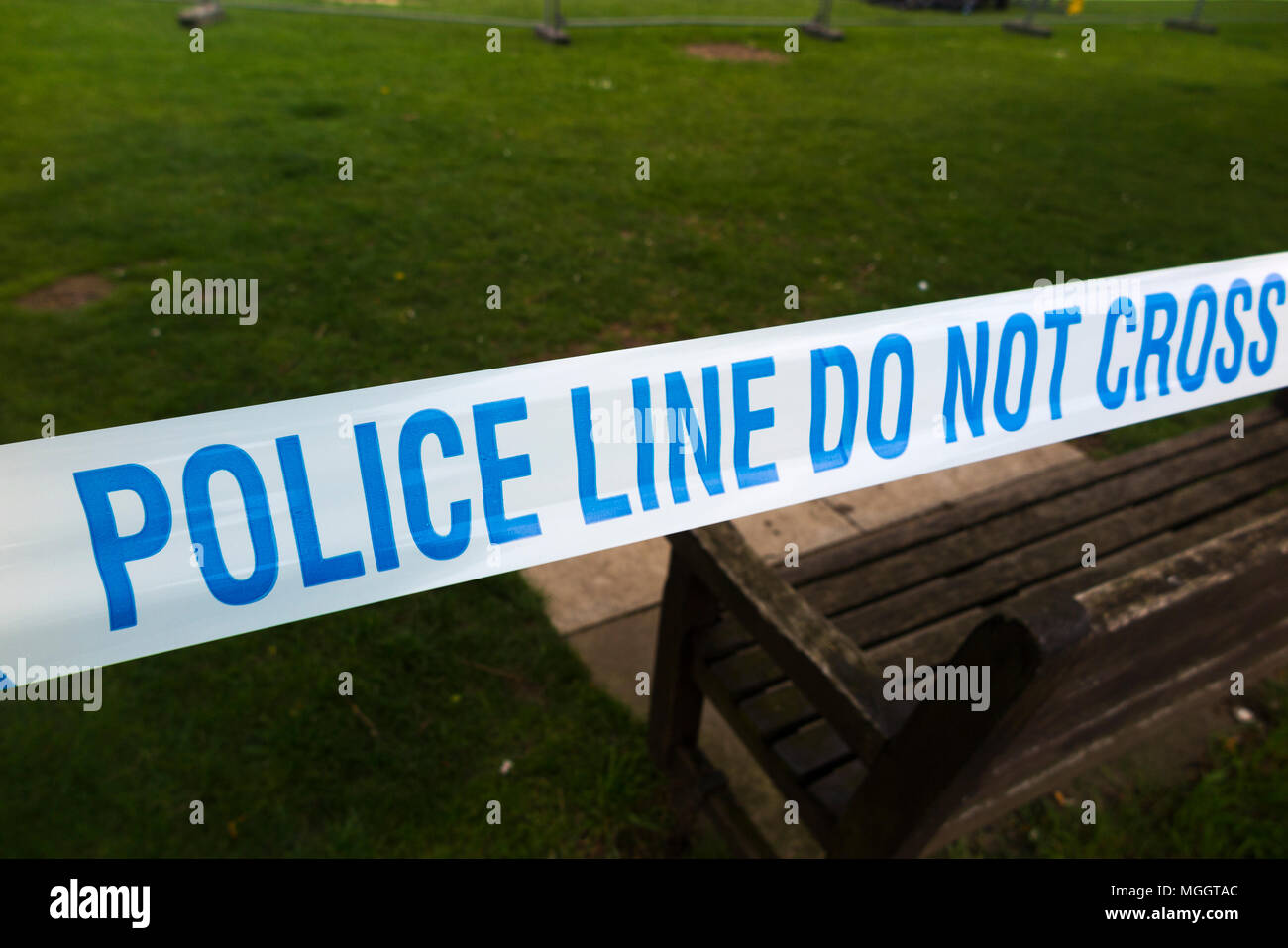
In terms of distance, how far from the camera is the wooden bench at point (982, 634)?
128 centimetres

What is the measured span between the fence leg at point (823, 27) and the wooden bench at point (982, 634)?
1127 centimetres

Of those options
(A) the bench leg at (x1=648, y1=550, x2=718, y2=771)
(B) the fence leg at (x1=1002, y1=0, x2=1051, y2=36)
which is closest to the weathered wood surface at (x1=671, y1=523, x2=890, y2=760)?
(A) the bench leg at (x1=648, y1=550, x2=718, y2=771)

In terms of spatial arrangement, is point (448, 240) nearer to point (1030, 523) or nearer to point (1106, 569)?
point (1030, 523)

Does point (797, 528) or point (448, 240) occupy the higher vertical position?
point (448, 240)

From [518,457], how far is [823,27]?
43.6 ft

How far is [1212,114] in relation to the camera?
9.77 metres


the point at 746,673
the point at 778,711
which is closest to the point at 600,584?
the point at 746,673

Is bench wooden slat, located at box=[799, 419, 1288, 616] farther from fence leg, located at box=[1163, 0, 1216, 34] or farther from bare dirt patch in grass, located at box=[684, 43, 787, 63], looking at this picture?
fence leg, located at box=[1163, 0, 1216, 34]

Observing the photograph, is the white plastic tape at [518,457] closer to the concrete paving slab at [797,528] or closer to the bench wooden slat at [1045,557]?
the bench wooden slat at [1045,557]

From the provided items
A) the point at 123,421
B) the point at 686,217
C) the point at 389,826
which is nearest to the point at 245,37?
the point at 686,217

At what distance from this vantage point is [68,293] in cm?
486

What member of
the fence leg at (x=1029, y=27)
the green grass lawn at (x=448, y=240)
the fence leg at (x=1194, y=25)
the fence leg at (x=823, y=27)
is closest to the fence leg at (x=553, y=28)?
the green grass lawn at (x=448, y=240)
